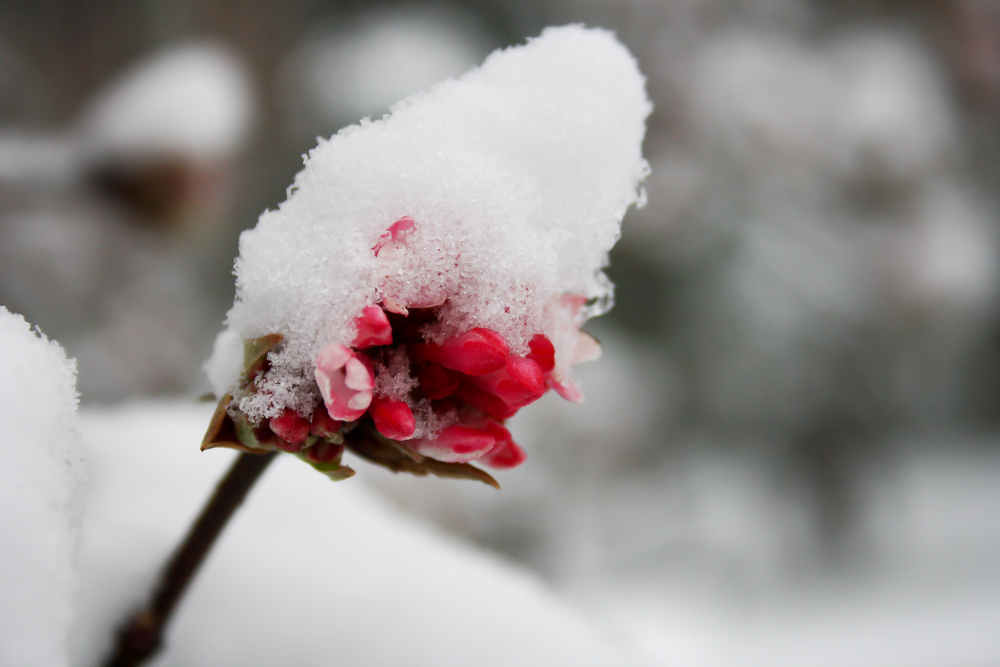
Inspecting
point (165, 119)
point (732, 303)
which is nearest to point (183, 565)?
point (165, 119)

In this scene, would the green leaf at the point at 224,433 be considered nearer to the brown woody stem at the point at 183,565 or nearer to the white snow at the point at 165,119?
the brown woody stem at the point at 183,565

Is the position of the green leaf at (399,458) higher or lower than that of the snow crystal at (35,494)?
higher

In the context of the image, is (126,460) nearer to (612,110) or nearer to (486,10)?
(612,110)

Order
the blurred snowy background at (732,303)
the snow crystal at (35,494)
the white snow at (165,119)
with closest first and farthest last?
the snow crystal at (35,494), the white snow at (165,119), the blurred snowy background at (732,303)

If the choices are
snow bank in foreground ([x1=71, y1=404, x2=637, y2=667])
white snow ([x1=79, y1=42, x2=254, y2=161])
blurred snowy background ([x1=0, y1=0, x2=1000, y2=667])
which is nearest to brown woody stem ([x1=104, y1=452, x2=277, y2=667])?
snow bank in foreground ([x1=71, y1=404, x2=637, y2=667])

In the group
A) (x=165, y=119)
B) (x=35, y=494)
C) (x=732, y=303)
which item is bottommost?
(x=35, y=494)

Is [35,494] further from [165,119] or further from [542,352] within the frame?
[165,119]

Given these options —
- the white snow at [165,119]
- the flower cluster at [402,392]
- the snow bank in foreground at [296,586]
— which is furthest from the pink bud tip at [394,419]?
the white snow at [165,119]
